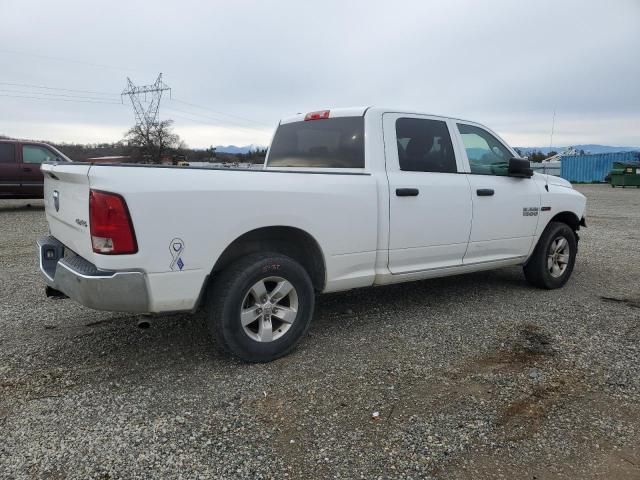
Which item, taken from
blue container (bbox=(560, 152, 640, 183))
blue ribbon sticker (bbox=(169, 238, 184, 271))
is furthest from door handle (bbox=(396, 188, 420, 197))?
blue container (bbox=(560, 152, 640, 183))

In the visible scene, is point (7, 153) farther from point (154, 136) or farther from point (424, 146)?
point (154, 136)

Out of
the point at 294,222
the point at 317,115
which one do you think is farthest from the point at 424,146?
the point at 294,222

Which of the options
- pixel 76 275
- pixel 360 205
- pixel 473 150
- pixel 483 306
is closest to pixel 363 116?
pixel 360 205

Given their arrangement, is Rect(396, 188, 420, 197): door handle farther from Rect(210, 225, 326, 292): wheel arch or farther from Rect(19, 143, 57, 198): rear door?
Rect(19, 143, 57, 198): rear door

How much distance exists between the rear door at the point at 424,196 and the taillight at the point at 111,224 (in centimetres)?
206

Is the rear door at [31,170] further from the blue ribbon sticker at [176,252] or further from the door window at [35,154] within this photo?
the blue ribbon sticker at [176,252]

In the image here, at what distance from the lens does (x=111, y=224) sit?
2918 mm

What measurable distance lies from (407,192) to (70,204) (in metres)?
2.53

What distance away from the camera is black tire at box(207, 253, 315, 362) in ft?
10.9

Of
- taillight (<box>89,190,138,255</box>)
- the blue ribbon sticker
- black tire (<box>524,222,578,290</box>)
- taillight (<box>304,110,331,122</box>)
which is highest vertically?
taillight (<box>304,110,331,122</box>)

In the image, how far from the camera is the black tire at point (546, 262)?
559 centimetres

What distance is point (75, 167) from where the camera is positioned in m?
3.20

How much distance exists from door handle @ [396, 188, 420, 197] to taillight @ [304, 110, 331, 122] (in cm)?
107

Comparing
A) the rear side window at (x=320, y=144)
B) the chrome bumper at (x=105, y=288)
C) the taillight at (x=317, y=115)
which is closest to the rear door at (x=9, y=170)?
the rear side window at (x=320, y=144)
